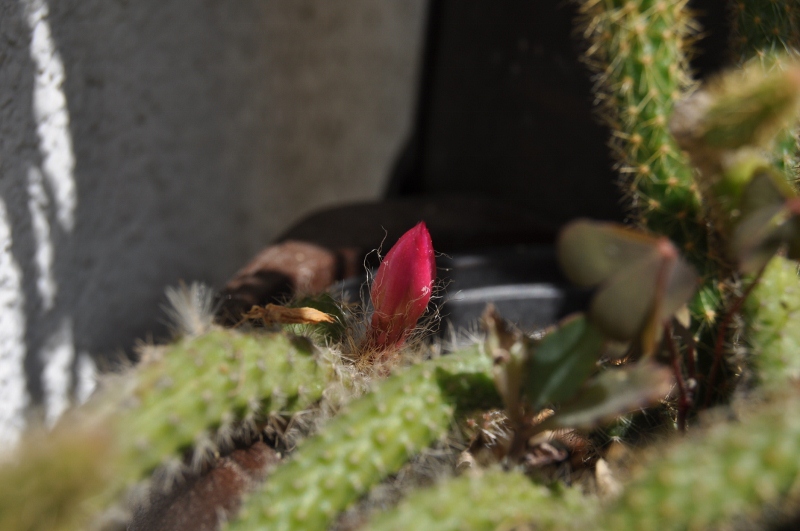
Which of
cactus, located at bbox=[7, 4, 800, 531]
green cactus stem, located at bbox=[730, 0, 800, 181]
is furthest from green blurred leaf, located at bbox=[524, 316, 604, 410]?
green cactus stem, located at bbox=[730, 0, 800, 181]

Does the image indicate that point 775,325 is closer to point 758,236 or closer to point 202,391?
point 758,236

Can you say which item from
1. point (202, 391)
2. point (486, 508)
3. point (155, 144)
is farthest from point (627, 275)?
point (155, 144)

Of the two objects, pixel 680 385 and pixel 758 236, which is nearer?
pixel 758 236

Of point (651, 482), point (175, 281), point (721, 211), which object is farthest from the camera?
point (175, 281)

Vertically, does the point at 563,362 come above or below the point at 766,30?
below

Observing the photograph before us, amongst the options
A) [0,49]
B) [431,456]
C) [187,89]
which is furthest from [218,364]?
[187,89]

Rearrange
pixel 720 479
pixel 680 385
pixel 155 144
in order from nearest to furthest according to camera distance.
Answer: pixel 720 479 → pixel 680 385 → pixel 155 144

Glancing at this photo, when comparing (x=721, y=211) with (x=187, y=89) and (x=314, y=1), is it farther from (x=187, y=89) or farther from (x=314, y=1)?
(x=314, y=1)
